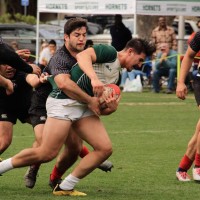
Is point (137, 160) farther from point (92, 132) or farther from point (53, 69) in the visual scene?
point (53, 69)

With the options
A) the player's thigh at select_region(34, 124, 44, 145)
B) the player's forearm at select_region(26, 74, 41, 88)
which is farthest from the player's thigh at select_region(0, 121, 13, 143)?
the player's forearm at select_region(26, 74, 41, 88)

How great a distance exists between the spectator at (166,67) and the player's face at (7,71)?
16.8 meters

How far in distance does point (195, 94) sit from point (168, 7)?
1811 cm

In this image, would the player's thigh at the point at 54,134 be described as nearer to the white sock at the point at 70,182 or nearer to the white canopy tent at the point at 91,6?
the white sock at the point at 70,182

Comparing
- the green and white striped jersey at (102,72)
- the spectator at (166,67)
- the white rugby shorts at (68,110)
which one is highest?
the green and white striped jersey at (102,72)

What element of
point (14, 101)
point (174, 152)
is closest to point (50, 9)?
point (174, 152)

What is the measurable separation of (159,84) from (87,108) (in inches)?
755

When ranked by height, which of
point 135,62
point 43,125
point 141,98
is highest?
point 135,62

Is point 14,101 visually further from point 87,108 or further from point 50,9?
point 50,9

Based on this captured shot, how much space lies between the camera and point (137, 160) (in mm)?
13516

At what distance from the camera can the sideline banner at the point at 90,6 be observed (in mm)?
29062

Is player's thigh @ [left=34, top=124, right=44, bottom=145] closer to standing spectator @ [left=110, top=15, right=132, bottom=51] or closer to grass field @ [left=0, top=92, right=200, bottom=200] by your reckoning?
grass field @ [left=0, top=92, right=200, bottom=200]

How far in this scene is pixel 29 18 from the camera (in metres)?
47.8

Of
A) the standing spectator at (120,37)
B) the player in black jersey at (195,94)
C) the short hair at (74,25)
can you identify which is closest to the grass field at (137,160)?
the player in black jersey at (195,94)
